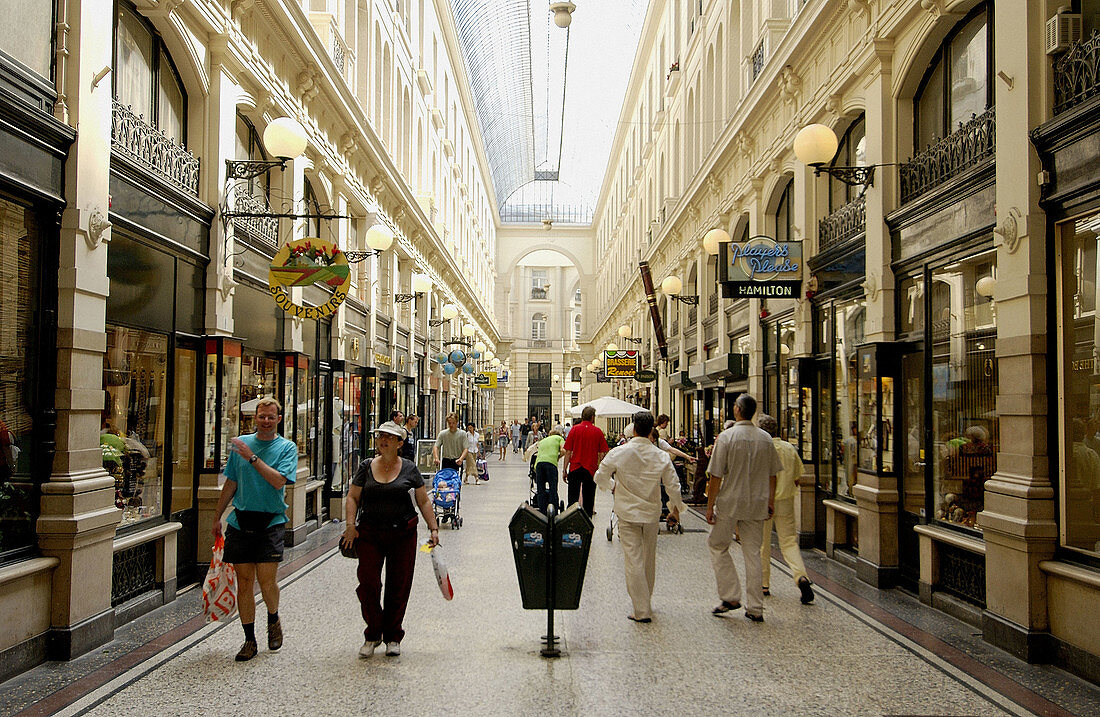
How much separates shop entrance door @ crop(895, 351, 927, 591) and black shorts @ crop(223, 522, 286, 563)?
5.64m

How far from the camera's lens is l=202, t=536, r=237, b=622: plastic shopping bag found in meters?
5.83

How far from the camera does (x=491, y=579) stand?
8.64 m

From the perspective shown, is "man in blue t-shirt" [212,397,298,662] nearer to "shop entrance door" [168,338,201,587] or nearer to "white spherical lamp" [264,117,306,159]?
"shop entrance door" [168,338,201,587]

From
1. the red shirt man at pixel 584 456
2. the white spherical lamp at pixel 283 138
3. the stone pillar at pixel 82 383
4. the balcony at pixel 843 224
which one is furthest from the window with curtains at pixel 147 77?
the balcony at pixel 843 224

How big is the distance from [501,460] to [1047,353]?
96.1 ft

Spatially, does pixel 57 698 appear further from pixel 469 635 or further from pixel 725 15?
pixel 725 15

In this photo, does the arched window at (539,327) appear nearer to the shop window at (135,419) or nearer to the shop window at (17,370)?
the shop window at (135,419)

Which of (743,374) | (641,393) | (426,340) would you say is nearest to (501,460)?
(641,393)

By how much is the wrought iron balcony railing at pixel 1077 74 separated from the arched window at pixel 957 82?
131 centimetres

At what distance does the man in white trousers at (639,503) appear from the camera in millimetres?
6918

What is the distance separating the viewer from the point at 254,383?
10367 mm

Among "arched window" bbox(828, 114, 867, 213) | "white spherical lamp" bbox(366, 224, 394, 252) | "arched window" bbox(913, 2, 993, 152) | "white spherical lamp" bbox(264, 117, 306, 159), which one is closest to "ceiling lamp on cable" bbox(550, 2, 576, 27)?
"white spherical lamp" bbox(366, 224, 394, 252)

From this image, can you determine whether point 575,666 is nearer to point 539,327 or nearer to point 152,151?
point 152,151

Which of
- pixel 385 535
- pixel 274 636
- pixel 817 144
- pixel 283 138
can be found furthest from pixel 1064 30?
pixel 274 636
